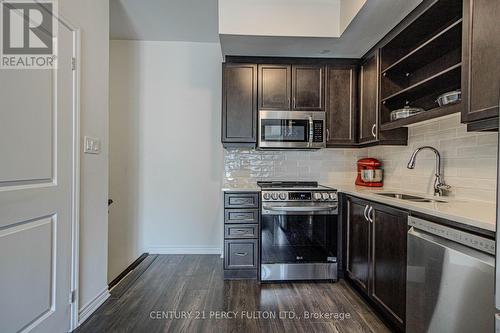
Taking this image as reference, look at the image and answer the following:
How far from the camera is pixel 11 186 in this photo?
1343mm

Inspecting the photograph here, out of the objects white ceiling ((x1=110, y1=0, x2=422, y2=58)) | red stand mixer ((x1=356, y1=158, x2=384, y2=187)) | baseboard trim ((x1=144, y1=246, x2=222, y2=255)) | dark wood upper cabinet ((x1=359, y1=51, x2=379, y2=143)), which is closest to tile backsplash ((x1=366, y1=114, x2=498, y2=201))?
red stand mixer ((x1=356, y1=158, x2=384, y2=187))

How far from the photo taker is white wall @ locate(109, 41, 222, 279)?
3418 mm

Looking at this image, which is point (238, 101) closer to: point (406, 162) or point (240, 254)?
point (240, 254)

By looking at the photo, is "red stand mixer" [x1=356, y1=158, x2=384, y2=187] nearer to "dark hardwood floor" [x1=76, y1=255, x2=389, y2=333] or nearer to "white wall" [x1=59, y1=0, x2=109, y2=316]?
"dark hardwood floor" [x1=76, y1=255, x2=389, y2=333]

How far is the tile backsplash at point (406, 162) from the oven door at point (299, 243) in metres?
0.71

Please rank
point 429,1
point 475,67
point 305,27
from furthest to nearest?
point 305,27 < point 429,1 < point 475,67

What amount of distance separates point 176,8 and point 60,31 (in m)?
1.38

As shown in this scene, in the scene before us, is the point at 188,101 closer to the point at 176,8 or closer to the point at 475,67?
the point at 176,8

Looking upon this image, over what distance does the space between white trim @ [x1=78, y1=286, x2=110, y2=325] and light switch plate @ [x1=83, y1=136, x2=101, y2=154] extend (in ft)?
3.77

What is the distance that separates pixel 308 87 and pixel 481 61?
170 cm

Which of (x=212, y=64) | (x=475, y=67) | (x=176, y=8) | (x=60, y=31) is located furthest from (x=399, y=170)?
(x=60, y=31)

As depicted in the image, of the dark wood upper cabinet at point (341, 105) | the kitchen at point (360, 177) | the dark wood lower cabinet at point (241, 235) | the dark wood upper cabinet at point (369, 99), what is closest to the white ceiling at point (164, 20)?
the kitchen at point (360, 177)

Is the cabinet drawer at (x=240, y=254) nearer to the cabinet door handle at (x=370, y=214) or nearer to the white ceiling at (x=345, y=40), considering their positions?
the cabinet door handle at (x=370, y=214)

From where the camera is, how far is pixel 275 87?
2953 millimetres
